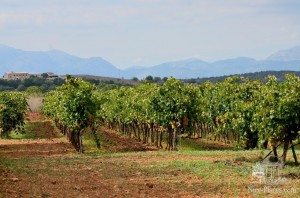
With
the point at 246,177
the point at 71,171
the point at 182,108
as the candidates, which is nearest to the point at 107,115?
the point at 182,108

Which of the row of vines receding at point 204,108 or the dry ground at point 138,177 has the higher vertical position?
the row of vines receding at point 204,108

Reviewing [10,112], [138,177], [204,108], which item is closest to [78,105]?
[138,177]

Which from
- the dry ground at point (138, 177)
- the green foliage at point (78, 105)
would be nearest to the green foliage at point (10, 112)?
the green foliage at point (78, 105)

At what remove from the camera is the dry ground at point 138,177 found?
19.9 metres

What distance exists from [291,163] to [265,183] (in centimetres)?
818

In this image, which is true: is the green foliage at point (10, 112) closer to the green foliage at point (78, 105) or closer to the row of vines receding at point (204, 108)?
the row of vines receding at point (204, 108)

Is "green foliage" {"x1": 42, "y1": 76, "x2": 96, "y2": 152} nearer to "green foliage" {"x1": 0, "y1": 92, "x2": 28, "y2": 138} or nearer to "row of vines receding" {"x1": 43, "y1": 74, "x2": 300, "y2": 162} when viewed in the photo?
"row of vines receding" {"x1": 43, "y1": 74, "x2": 300, "y2": 162}

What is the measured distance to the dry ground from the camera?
19938 millimetres

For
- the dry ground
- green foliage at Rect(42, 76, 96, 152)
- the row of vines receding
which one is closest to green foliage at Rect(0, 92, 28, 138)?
the row of vines receding

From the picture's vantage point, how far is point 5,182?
909 inches

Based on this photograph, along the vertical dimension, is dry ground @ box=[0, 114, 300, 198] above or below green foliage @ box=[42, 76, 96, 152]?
below

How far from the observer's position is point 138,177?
80.4 feet

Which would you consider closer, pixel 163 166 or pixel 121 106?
pixel 163 166

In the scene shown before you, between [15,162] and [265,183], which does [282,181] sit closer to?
[265,183]
